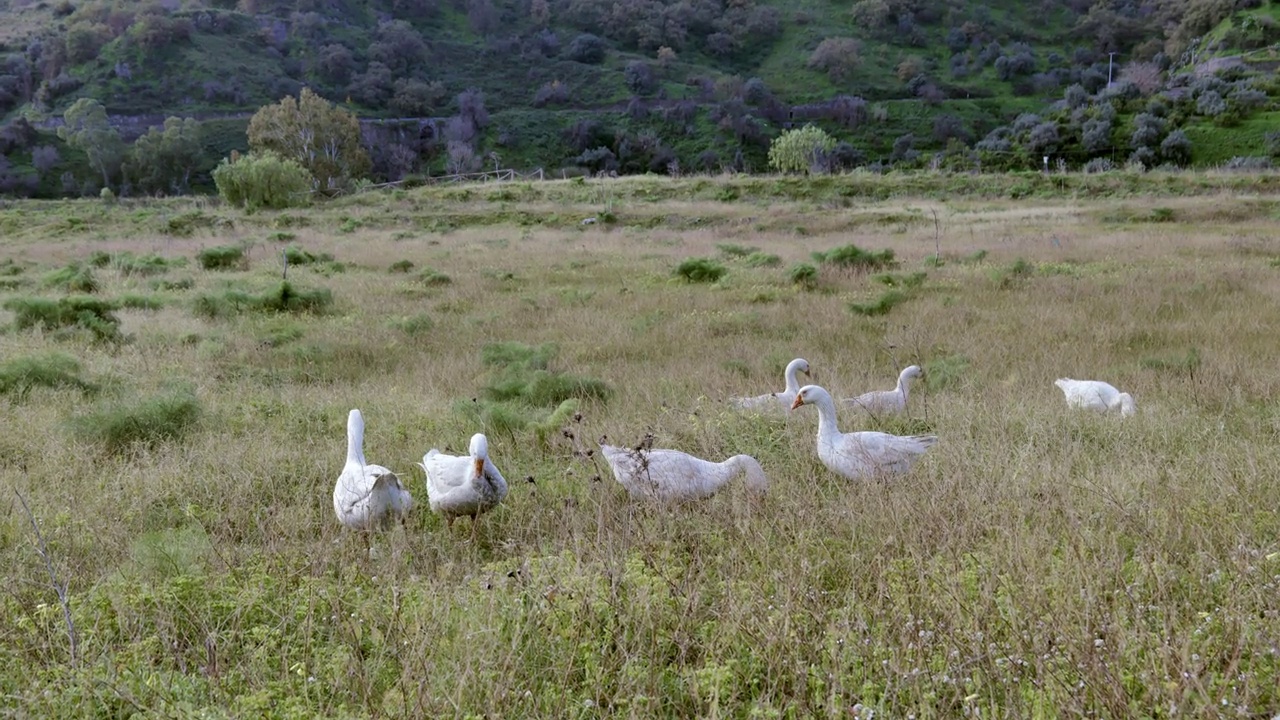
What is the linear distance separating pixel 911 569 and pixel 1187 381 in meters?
5.54

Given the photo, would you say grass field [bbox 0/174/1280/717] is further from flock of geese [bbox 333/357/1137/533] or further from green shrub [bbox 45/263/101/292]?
green shrub [bbox 45/263/101/292]

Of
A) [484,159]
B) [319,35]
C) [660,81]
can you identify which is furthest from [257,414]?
[319,35]

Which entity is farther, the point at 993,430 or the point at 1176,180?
the point at 1176,180

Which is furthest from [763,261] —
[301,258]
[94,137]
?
[94,137]

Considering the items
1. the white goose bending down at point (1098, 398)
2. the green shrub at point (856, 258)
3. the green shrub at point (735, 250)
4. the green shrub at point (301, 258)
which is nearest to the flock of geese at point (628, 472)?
the white goose bending down at point (1098, 398)

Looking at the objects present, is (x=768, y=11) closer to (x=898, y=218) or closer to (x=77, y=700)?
(x=898, y=218)

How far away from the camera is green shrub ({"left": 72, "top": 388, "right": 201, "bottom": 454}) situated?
239 inches

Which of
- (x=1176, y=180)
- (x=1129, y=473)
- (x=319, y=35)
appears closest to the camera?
(x=1129, y=473)

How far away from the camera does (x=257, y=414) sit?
22.8 feet

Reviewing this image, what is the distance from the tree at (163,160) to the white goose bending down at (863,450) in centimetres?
6204

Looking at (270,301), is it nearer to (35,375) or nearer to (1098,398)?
(35,375)

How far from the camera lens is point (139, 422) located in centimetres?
622

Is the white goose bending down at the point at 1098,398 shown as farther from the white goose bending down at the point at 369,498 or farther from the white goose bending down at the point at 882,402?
the white goose bending down at the point at 369,498

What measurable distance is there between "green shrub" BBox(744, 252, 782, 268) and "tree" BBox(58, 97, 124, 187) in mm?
57879
